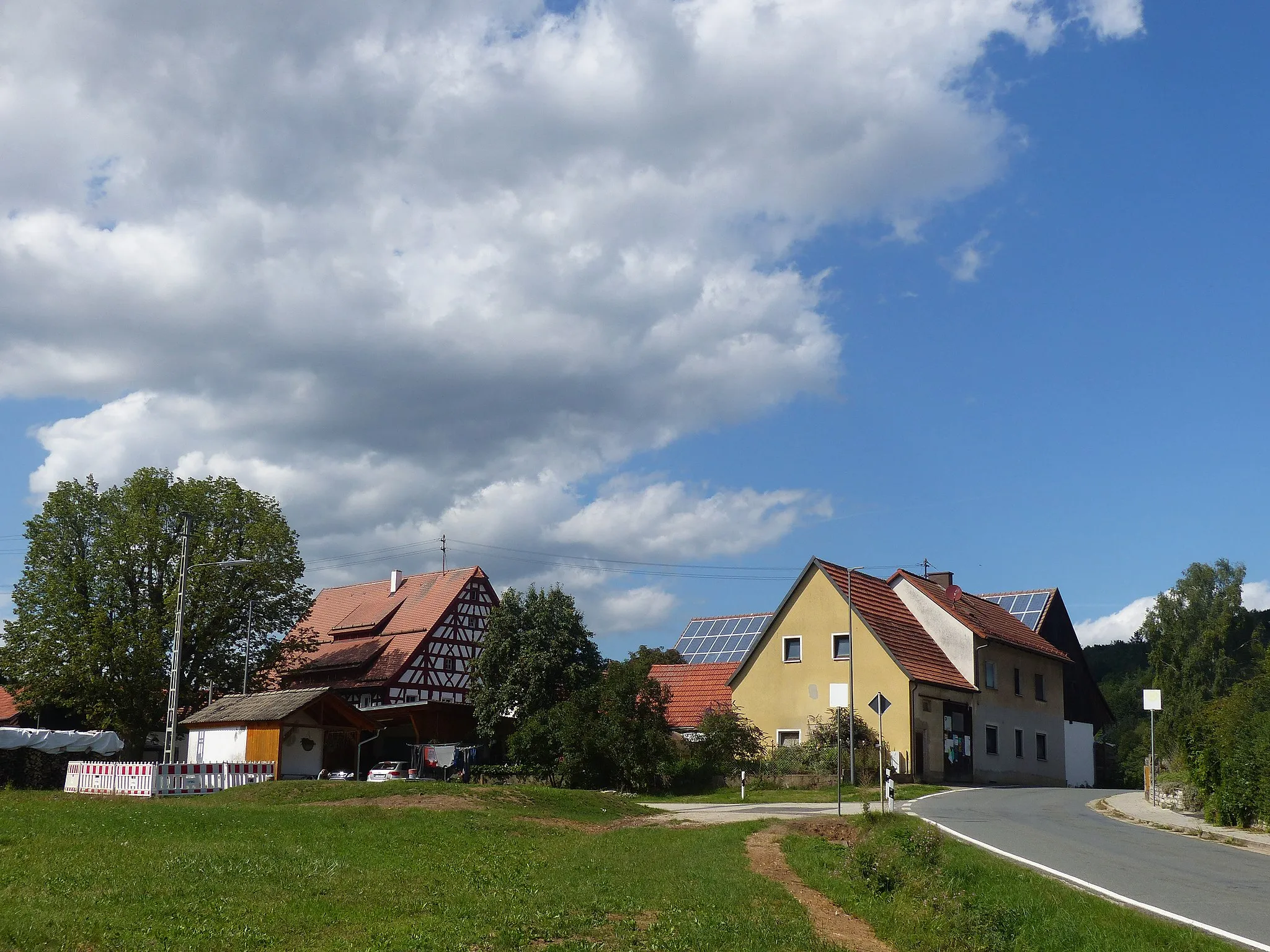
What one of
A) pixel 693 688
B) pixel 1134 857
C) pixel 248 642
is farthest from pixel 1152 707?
pixel 248 642

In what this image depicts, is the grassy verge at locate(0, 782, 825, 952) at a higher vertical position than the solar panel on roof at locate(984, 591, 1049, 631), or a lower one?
lower

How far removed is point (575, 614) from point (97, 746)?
780 inches

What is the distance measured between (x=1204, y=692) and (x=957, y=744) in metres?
22.0

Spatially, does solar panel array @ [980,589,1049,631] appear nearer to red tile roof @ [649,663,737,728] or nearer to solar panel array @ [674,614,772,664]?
solar panel array @ [674,614,772,664]

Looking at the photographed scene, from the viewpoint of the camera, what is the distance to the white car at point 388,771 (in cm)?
4053

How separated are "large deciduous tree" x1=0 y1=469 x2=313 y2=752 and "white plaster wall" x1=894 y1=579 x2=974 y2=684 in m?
29.5

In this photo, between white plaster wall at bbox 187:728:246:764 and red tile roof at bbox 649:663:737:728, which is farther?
red tile roof at bbox 649:663:737:728

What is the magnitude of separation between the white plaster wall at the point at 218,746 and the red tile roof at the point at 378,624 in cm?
1461

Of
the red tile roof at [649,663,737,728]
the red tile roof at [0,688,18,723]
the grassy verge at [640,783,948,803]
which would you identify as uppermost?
the red tile roof at [649,663,737,728]

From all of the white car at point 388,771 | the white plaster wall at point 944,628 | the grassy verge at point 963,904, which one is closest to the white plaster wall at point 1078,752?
the white plaster wall at point 944,628

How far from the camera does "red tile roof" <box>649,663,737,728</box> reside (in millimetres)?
51562

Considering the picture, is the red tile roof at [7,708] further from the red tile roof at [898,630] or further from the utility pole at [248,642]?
the red tile roof at [898,630]

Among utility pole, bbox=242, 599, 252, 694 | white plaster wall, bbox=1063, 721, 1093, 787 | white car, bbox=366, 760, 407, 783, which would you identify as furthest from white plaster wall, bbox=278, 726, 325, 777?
white plaster wall, bbox=1063, 721, 1093, 787

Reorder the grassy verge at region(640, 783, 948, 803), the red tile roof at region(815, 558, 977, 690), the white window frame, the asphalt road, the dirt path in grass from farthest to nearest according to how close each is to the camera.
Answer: the white window frame
the red tile roof at region(815, 558, 977, 690)
the grassy verge at region(640, 783, 948, 803)
the asphalt road
the dirt path in grass
